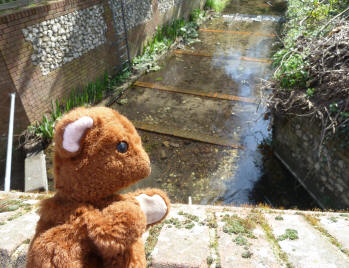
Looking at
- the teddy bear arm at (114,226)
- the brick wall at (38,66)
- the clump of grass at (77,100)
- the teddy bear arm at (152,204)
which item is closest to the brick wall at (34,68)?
the brick wall at (38,66)

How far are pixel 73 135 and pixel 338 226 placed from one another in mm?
2159

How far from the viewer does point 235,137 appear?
5.24m

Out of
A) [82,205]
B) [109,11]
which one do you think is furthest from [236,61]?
[82,205]

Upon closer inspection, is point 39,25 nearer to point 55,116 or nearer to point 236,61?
point 55,116

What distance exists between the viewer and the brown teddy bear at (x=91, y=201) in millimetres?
1219

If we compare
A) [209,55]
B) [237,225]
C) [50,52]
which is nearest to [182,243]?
[237,225]

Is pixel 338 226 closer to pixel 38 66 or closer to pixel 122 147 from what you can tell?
pixel 122 147

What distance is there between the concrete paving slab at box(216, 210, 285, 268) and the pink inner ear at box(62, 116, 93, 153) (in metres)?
1.18

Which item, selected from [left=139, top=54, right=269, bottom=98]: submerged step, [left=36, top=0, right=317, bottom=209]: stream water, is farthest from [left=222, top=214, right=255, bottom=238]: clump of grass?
[left=139, top=54, right=269, bottom=98]: submerged step

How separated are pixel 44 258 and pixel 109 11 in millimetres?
6549

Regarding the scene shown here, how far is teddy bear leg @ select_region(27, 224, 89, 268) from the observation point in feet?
3.85

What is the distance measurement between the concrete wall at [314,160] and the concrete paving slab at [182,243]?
2262 millimetres

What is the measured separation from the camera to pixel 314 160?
3.88 m

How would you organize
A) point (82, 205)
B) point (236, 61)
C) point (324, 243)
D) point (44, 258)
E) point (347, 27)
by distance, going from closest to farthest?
point (44, 258) < point (82, 205) < point (324, 243) < point (347, 27) < point (236, 61)
